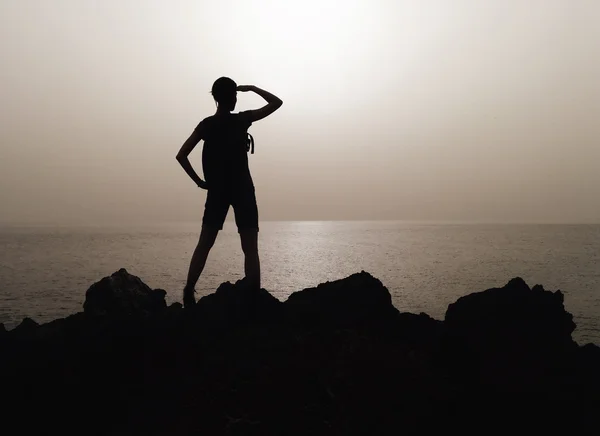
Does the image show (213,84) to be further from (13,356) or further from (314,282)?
(314,282)

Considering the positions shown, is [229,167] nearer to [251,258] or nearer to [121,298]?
[251,258]

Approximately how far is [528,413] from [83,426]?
6043 mm

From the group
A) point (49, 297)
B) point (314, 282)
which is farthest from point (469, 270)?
point (49, 297)

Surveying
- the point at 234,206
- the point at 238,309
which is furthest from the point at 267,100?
the point at 238,309

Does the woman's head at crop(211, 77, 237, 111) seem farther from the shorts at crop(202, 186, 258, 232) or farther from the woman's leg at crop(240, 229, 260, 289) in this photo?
the woman's leg at crop(240, 229, 260, 289)

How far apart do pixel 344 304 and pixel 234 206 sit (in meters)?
2.68

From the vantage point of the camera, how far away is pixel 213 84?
6957 millimetres

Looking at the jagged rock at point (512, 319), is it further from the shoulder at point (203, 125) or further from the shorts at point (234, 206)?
the shoulder at point (203, 125)

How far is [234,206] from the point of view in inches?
285

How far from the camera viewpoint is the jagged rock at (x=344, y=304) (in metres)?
8.00

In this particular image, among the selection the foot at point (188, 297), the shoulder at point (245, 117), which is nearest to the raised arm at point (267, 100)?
the shoulder at point (245, 117)

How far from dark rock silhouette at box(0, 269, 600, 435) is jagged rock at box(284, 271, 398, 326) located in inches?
1.0

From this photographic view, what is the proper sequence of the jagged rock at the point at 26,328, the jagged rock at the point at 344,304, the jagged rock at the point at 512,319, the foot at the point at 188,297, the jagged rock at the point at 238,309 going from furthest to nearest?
the jagged rock at the point at 26,328 < the jagged rock at the point at 344,304 < the foot at the point at 188,297 < the jagged rock at the point at 512,319 < the jagged rock at the point at 238,309

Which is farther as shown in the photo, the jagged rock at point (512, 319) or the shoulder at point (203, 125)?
the jagged rock at point (512, 319)
